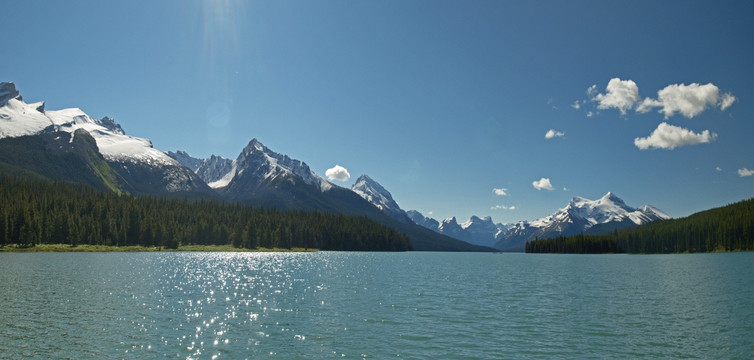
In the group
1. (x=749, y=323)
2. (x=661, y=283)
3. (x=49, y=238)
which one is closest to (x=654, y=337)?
(x=749, y=323)

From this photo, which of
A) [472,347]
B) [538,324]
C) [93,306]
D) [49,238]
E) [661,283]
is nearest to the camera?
[472,347]

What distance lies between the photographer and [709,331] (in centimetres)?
3900

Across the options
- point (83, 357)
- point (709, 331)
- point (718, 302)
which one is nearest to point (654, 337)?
point (709, 331)

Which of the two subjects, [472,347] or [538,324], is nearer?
[472,347]

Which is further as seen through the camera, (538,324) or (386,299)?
(386,299)

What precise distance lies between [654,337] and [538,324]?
957cm

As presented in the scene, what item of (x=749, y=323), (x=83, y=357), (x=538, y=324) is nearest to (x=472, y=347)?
(x=538, y=324)

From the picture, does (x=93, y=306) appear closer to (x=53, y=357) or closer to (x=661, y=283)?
(x=53, y=357)

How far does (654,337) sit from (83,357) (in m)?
44.2

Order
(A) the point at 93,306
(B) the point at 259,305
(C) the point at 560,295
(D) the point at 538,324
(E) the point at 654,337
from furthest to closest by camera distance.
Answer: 1. (C) the point at 560,295
2. (B) the point at 259,305
3. (A) the point at 93,306
4. (D) the point at 538,324
5. (E) the point at 654,337

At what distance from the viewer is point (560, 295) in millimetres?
63781

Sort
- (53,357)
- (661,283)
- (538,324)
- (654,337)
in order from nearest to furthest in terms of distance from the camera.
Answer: (53,357) → (654,337) → (538,324) → (661,283)

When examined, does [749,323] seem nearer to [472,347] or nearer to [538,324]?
[538,324]

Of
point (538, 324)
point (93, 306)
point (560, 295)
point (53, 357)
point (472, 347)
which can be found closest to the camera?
point (53, 357)
